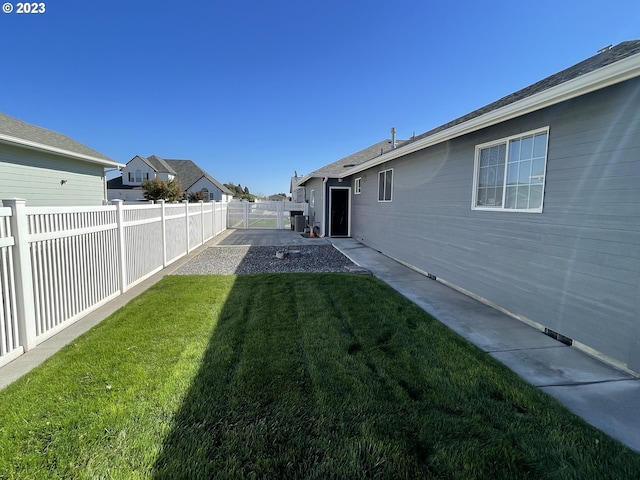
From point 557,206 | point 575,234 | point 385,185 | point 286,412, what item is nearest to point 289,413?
point 286,412

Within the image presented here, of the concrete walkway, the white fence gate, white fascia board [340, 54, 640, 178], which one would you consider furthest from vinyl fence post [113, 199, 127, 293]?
the white fence gate

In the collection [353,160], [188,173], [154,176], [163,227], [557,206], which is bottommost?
[163,227]

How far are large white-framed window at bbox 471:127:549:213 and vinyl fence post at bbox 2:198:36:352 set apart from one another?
6.11 m

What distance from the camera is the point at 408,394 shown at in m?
2.61

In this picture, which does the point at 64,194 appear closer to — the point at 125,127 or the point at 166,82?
the point at 166,82

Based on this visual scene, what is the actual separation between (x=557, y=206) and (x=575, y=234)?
1.42 feet

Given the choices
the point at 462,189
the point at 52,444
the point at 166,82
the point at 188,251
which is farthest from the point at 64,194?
the point at 462,189

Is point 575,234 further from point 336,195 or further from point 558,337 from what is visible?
point 336,195

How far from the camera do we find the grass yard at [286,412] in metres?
1.85

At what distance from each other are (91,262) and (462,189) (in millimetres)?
6428

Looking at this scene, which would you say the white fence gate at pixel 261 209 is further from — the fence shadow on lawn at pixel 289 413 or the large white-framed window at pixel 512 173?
the fence shadow on lawn at pixel 289 413

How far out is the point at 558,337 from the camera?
12.7ft

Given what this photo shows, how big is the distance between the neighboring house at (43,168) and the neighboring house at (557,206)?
11.6 metres

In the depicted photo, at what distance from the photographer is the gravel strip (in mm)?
7598
